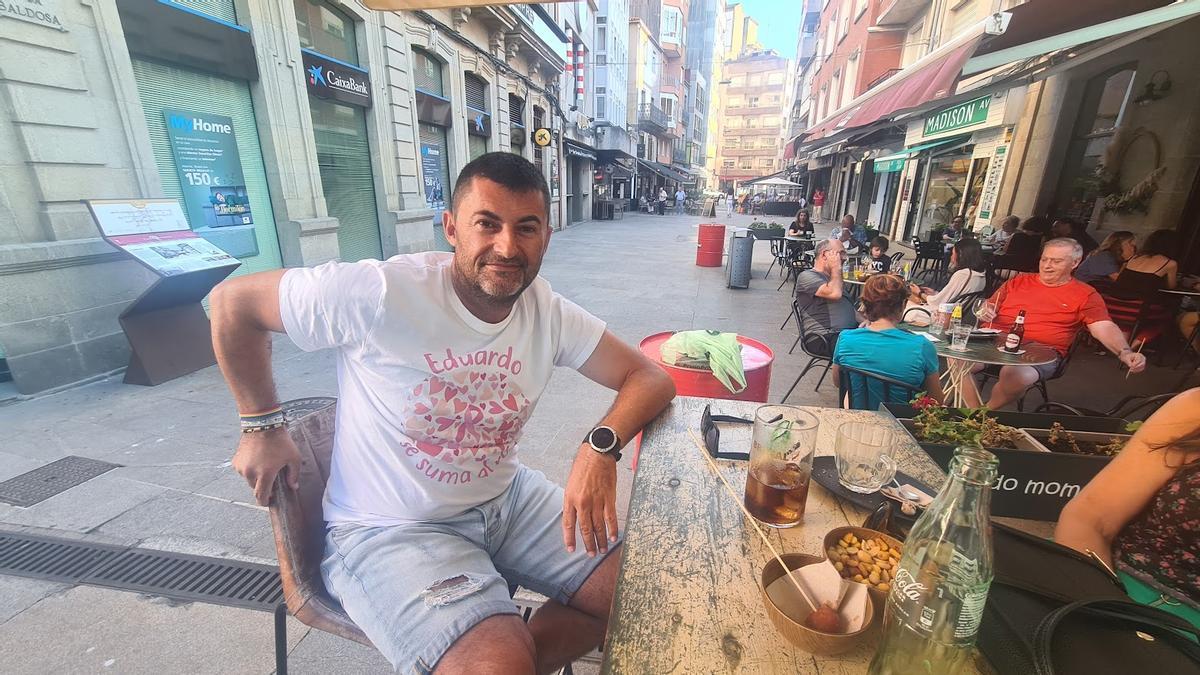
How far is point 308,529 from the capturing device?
1524 mm

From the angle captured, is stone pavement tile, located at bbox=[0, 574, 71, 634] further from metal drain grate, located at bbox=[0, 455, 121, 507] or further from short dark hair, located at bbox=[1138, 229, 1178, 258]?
short dark hair, located at bbox=[1138, 229, 1178, 258]

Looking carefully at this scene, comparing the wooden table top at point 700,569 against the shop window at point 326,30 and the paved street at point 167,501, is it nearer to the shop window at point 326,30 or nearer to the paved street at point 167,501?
the paved street at point 167,501

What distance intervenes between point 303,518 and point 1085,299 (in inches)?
196

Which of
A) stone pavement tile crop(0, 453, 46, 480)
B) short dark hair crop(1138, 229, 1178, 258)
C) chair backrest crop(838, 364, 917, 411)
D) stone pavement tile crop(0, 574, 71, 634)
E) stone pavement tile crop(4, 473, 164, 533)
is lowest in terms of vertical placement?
stone pavement tile crop(0, 574, 71, 634)

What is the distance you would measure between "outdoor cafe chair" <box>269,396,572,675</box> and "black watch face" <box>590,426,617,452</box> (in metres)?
0.59

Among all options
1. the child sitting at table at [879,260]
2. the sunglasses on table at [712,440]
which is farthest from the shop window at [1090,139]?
the sunglasses on table at [712,440]

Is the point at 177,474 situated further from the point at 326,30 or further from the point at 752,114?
the point at 752,114

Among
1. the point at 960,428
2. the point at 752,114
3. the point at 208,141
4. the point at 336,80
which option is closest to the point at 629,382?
the point at 960,428

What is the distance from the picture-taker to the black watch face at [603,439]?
1.53 m

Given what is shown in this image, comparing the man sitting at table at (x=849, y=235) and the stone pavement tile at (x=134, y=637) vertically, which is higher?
the man sitting at table at (x=849, y=235)

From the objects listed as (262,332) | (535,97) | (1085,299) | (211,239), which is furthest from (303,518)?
(535,97)

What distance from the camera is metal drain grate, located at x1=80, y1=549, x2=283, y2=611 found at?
7.16ft

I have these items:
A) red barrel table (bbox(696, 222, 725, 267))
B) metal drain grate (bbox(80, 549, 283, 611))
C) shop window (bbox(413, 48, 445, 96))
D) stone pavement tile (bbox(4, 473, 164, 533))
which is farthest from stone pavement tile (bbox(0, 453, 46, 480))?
red barrel table (bbox(696, 222, 725, 267))

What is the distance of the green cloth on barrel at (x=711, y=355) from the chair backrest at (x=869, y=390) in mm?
899
